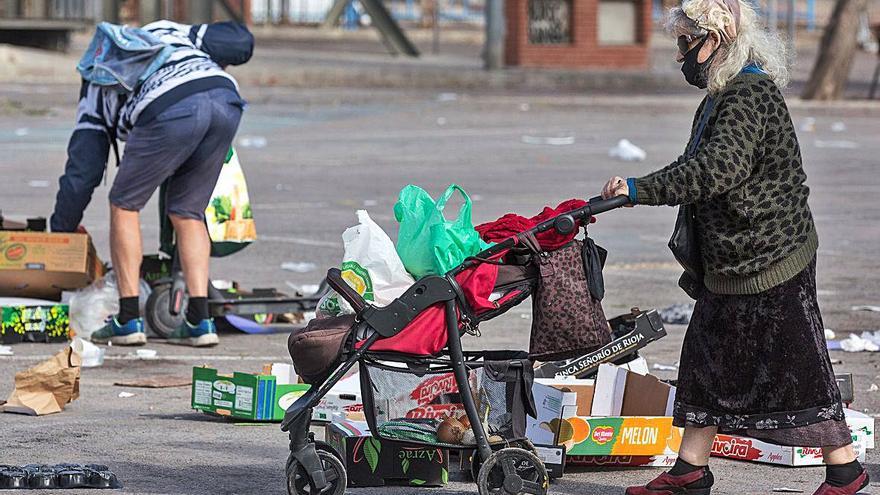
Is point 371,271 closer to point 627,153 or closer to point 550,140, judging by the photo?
point 627,153

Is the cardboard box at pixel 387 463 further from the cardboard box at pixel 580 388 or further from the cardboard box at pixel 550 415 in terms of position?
the cardboard box at pixel 580 388

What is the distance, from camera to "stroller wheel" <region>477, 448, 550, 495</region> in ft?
16.3

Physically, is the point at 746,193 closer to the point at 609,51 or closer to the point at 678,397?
the point at 678,397

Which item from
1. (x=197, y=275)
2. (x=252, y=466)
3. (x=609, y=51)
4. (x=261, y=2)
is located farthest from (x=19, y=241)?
(x=261, y=2)

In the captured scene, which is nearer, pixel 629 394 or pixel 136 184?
pixel 629 394

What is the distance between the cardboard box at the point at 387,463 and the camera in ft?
17.4

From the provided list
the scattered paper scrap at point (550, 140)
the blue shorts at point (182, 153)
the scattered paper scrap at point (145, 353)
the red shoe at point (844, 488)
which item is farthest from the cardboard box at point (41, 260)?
the scattered paper scrap at point (550, 140)

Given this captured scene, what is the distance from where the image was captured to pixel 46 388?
6500mm

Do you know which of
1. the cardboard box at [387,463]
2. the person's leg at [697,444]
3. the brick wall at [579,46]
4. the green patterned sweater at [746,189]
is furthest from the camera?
the brick wall at [579,46]

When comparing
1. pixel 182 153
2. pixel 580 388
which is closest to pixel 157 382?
pixel 182 153

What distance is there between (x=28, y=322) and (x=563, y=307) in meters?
3.81

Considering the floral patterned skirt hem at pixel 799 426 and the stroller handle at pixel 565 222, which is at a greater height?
the stroller handle at pixel 565 222

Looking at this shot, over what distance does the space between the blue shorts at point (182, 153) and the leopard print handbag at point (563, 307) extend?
3.17m

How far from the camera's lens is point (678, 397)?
520 centimetres
